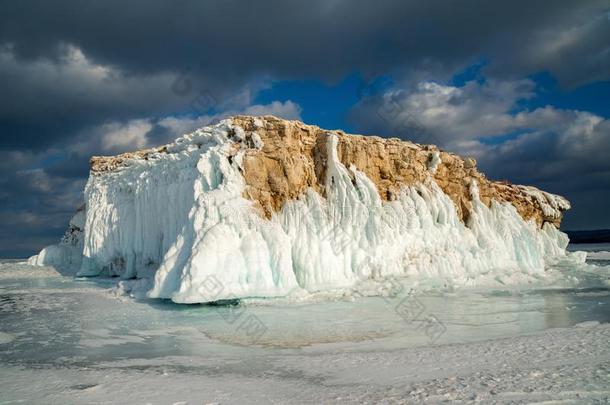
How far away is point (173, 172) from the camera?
1852 centimetres

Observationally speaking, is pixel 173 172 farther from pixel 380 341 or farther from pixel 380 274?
pixel 380 341

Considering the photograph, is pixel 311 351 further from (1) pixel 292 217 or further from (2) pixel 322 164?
(2) pixel 322 164

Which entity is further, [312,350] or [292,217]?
[292,217]

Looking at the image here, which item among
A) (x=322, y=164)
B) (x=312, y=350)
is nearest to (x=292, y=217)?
(x=322, y=164)

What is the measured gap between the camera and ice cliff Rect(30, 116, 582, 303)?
571 inches

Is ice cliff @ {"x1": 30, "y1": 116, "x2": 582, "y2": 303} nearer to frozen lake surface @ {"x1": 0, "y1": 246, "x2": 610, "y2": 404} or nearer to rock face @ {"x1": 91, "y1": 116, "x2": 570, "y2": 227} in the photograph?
rock face @ {"x1": 91, "y1": 116, "x2": 570, "y2": 227}

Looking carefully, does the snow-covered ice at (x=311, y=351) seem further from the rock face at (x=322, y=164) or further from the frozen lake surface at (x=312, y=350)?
the rock face at (x=322, y=164)

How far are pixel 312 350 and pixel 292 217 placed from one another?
8.25m

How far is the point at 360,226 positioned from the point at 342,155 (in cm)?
291

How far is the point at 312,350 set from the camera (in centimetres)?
851

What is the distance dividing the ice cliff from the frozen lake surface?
142 cm

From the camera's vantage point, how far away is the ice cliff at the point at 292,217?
A: 47.6ft

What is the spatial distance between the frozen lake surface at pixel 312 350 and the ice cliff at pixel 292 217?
1.42 metres

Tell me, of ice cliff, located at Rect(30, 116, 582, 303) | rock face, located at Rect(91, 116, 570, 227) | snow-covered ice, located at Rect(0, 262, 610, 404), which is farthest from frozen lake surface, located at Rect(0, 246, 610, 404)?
rock face, located at Rect(91, 116, 570, 227)
